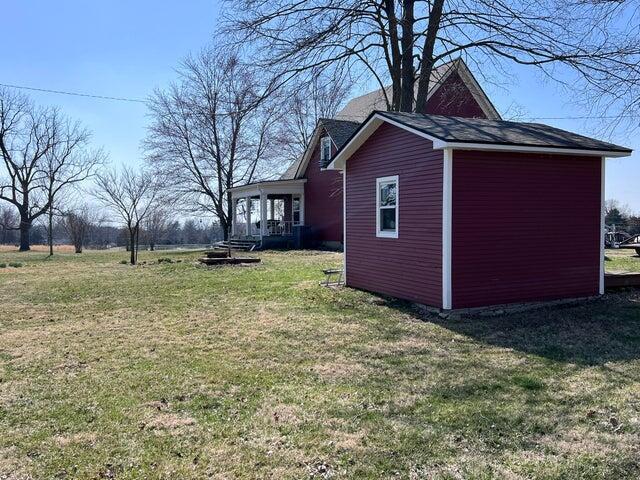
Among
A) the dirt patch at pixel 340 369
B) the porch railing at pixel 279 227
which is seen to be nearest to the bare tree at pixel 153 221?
the porch railing at pixel 279 227

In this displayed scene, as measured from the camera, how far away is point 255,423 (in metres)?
3.77

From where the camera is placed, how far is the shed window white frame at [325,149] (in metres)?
22.4

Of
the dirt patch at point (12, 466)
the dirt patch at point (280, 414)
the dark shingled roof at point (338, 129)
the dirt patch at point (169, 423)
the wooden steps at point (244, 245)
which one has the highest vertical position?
the dark shingled roof at point (338, 129)

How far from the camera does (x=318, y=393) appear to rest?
445 centimetres

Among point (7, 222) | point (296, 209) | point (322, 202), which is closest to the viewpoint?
point (322, 202)

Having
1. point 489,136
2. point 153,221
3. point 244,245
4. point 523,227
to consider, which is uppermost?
point 489,136

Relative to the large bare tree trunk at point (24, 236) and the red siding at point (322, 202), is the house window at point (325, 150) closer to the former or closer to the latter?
the red siding at point (322, 202)

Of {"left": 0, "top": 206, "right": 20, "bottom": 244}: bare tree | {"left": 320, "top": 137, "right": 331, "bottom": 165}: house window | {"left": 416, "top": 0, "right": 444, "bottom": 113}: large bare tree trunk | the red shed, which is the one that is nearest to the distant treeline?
{"left": 0, "top": 206, "right": 20, "bottom": 244}: bare tree

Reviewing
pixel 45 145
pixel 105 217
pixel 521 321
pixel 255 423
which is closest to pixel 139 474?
pixel 255 423

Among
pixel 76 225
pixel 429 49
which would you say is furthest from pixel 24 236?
pixel 429 49

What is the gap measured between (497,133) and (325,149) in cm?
1461

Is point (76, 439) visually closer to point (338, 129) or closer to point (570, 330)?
point (570, 330)

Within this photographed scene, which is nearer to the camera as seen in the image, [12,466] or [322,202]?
[12,466]

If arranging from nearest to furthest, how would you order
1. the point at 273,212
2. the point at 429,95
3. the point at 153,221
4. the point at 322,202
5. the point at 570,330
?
the point at 570,330, the point at 429,95, the point at 322,202, the point at 273,212, the point at 153,221
